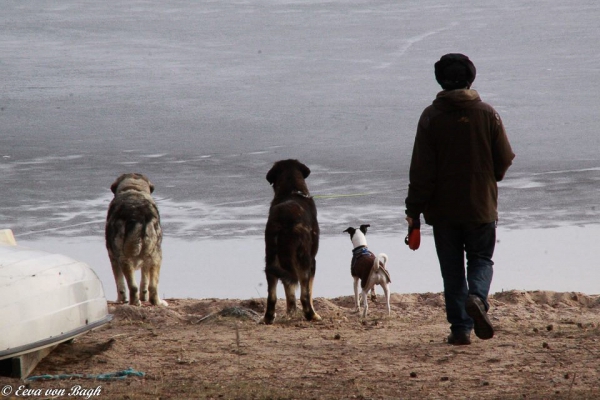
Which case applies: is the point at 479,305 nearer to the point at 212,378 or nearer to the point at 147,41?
the point at 212,378

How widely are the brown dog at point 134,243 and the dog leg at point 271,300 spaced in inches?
53.1

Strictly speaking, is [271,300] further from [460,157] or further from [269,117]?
[269,117]

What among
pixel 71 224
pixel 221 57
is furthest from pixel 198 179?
pixel 221 57

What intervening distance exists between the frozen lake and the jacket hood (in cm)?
345

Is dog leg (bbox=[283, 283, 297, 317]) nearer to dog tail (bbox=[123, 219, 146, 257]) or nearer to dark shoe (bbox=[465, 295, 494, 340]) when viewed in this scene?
dog tail (bbox=[123, 219, 146, 257])

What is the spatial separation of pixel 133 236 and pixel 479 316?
390cm

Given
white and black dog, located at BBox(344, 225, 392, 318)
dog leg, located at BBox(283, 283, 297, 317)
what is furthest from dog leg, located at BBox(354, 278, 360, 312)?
dog leg, located at BBox(283, 283, 297, 317)

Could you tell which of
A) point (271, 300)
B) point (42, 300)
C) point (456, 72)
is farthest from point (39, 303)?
point (456, 72)

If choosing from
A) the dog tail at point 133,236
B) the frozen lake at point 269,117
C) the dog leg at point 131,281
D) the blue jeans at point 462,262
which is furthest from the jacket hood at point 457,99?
the dog leg at point 131,281

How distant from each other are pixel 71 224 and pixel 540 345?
6.03 meters

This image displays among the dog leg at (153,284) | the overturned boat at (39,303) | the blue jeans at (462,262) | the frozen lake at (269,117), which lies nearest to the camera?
the overturned boat at (39,303)

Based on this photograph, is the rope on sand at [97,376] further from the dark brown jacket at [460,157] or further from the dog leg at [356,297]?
the dog leg at [356,297]

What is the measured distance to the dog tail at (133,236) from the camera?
9.86m

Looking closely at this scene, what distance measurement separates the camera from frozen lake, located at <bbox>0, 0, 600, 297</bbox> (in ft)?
37.1
